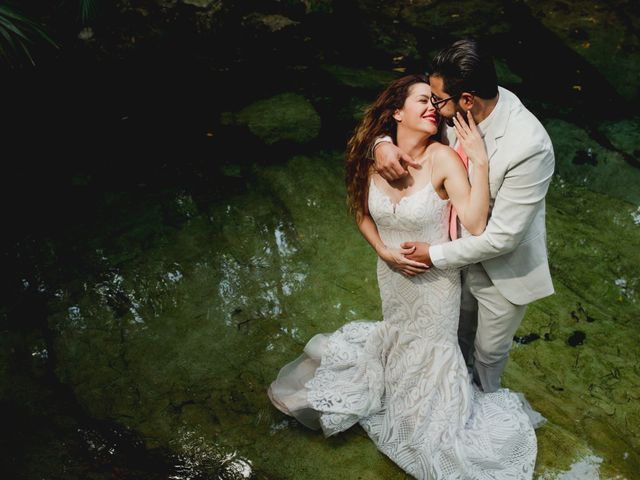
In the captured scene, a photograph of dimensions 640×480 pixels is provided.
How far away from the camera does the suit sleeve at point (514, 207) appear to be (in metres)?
2.17

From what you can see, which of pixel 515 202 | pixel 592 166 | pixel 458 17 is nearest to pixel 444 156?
pixel 515 202

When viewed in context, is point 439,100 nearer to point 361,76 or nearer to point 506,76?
point 361,76

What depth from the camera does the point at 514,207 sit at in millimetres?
2215

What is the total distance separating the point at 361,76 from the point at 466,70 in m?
4.11

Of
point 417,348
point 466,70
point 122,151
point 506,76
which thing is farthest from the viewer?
point 506,76

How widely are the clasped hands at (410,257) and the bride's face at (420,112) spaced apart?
0.49 meters

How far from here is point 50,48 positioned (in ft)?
18.3

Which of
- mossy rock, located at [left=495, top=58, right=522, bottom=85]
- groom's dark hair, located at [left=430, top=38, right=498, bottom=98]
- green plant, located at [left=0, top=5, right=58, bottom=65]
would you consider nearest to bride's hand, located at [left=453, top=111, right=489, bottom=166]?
groom's dark hair, located at [left=430, top=38, right=498, bottom=98]

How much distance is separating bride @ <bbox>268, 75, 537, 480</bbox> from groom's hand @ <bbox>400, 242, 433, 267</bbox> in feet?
0.09

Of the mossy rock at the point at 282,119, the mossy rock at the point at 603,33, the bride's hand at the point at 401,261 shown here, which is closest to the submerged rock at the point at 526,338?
the bride's hand at the point at 401,261

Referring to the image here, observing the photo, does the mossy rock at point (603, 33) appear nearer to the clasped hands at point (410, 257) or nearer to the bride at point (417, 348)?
the bride at point (417, 348)

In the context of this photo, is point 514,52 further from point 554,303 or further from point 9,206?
point 9,206

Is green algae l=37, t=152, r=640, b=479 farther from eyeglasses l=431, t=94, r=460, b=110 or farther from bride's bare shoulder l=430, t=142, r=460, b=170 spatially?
eyeglasses l=431, t=94, r=460, b=110

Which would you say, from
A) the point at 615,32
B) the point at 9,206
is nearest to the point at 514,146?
the point at 9,206
